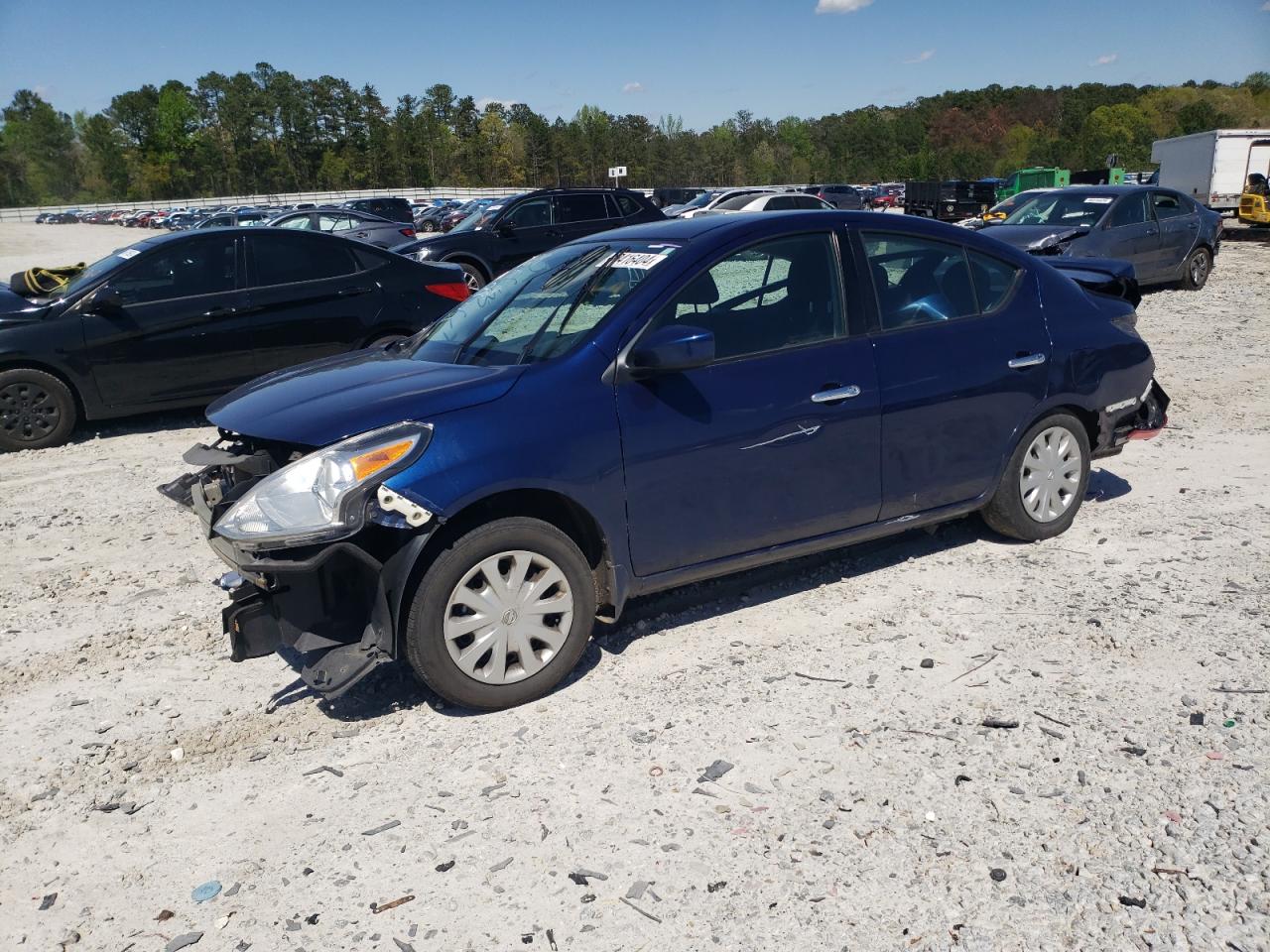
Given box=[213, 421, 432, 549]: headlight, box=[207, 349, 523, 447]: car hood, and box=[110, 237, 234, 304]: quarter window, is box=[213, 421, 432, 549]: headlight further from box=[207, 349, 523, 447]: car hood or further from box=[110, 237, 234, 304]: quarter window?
box=[110, 237, 234, 304]: quarter window

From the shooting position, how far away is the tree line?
109125 millimetres

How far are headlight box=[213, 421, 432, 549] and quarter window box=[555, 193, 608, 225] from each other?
47.5ft

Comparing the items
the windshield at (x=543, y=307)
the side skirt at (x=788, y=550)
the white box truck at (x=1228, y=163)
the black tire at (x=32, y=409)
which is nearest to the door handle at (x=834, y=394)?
the side skirt at (x=788, y=550)

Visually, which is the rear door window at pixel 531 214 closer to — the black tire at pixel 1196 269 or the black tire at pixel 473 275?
the black tire at pixel 473 275

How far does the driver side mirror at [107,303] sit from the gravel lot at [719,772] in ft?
10.6

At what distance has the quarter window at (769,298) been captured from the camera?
441 centimetres

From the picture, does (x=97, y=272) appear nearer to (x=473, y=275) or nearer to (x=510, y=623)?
(x=510, y=623)

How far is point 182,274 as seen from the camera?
8.55 m

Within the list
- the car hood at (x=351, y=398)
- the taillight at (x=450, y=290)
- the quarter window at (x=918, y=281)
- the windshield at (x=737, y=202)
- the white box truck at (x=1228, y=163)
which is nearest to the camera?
the car hood at (x=351, y=398)

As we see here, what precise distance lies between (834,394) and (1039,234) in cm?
1097

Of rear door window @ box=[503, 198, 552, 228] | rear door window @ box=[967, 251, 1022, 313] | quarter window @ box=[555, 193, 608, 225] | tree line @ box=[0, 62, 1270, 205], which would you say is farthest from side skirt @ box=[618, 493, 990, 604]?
tree line @ box=[0, 62, 1270, 205]

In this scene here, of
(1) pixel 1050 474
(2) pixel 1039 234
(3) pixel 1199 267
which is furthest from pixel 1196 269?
(1) pixel 1050 474

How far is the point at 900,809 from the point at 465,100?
411 feet

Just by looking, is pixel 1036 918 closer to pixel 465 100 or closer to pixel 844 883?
pixel 844 883
